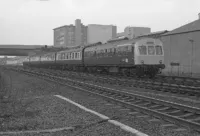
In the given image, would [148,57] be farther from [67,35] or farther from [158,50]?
[67,35]

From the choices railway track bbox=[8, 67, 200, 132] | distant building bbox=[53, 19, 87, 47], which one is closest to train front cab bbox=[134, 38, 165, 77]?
railway track bbox=[8, 67, 200, 132]

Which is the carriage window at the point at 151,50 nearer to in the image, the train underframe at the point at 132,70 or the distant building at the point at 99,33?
the train underframe at the point at 132,70

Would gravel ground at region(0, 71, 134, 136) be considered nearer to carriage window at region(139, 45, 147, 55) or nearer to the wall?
carriage window at region(139, 45, 147, 55)

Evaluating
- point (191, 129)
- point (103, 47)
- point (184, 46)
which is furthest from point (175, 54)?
point (191, 129)

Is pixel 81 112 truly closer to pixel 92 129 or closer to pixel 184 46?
pixel 92 129

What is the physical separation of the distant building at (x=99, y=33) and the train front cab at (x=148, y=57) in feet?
372

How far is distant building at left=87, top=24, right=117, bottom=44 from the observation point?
135 metres

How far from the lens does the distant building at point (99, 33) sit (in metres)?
135

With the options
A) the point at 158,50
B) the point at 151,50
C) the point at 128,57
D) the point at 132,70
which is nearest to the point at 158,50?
the point at 158,50

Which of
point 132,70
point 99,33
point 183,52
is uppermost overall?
point 99,33

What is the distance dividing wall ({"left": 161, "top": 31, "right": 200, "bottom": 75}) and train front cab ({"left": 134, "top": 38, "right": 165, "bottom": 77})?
1108 cm

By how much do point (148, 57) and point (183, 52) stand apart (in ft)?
57.3

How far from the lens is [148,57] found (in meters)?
20.4

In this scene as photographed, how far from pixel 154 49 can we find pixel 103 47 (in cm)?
588
